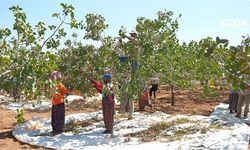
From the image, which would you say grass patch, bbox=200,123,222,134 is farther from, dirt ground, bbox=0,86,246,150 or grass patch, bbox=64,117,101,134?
dirt ground, bbox=0,86,246,150

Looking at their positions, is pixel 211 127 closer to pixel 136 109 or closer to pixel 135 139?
pixel 135 139

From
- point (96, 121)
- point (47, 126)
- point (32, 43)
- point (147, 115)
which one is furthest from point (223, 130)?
point (32, 43)

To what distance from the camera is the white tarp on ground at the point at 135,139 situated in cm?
816

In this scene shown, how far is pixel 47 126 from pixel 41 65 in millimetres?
6597

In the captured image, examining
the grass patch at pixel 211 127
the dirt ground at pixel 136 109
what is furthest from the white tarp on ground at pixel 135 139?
the dirt ground at pixel 136 109

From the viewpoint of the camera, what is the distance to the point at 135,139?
28.9ft

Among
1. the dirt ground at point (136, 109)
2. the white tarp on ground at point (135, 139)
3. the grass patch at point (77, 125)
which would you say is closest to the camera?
the white tarp on ground at point (135, 139)

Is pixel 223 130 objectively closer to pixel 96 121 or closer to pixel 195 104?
pixel 96 121

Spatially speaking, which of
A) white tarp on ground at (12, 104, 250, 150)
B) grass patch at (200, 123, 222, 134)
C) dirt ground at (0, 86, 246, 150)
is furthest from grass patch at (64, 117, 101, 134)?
grass patch at (200, 123, 222, 134)

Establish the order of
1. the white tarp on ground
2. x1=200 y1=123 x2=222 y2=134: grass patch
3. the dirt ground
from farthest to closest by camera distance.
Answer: the dirt ground, x1=200 y1=123 x2=222 y2=134: grass patch, the white tarp on ground

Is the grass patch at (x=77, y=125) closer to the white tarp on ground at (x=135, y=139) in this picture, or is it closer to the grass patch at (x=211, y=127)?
the white tarp on ground at (x=135, y=139)

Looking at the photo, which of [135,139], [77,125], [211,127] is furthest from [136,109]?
[135,139]

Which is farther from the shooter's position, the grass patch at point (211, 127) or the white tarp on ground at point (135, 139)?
the grass patch at point (211, 127)

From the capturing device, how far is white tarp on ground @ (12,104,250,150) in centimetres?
816
